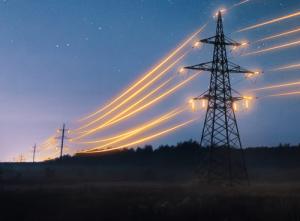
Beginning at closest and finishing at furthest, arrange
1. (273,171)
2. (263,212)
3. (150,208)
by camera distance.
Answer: (263,212) → (150,208) → (273,171)

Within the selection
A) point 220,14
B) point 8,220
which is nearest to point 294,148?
point 220,14

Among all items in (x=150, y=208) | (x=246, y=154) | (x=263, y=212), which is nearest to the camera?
(x=263, y=212)

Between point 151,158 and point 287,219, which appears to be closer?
point 287,219

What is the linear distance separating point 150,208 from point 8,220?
5.89m

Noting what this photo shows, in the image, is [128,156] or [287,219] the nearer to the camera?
[287,219]

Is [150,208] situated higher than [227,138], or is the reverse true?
[227,138]

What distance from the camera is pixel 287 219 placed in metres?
16.9

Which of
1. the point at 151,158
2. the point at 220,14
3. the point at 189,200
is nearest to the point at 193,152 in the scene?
the point at 151,158

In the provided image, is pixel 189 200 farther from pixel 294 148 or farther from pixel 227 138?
pixel 294 148

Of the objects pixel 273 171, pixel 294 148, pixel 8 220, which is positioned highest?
pixel 294 148

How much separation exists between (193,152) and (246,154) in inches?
433

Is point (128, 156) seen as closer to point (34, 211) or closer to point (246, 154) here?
point (246, 154)

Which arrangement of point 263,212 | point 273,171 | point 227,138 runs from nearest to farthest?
1. point 263,212
2. point 227,138
3. point 273,171

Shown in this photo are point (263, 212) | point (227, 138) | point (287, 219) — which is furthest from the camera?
point (227, 138)
